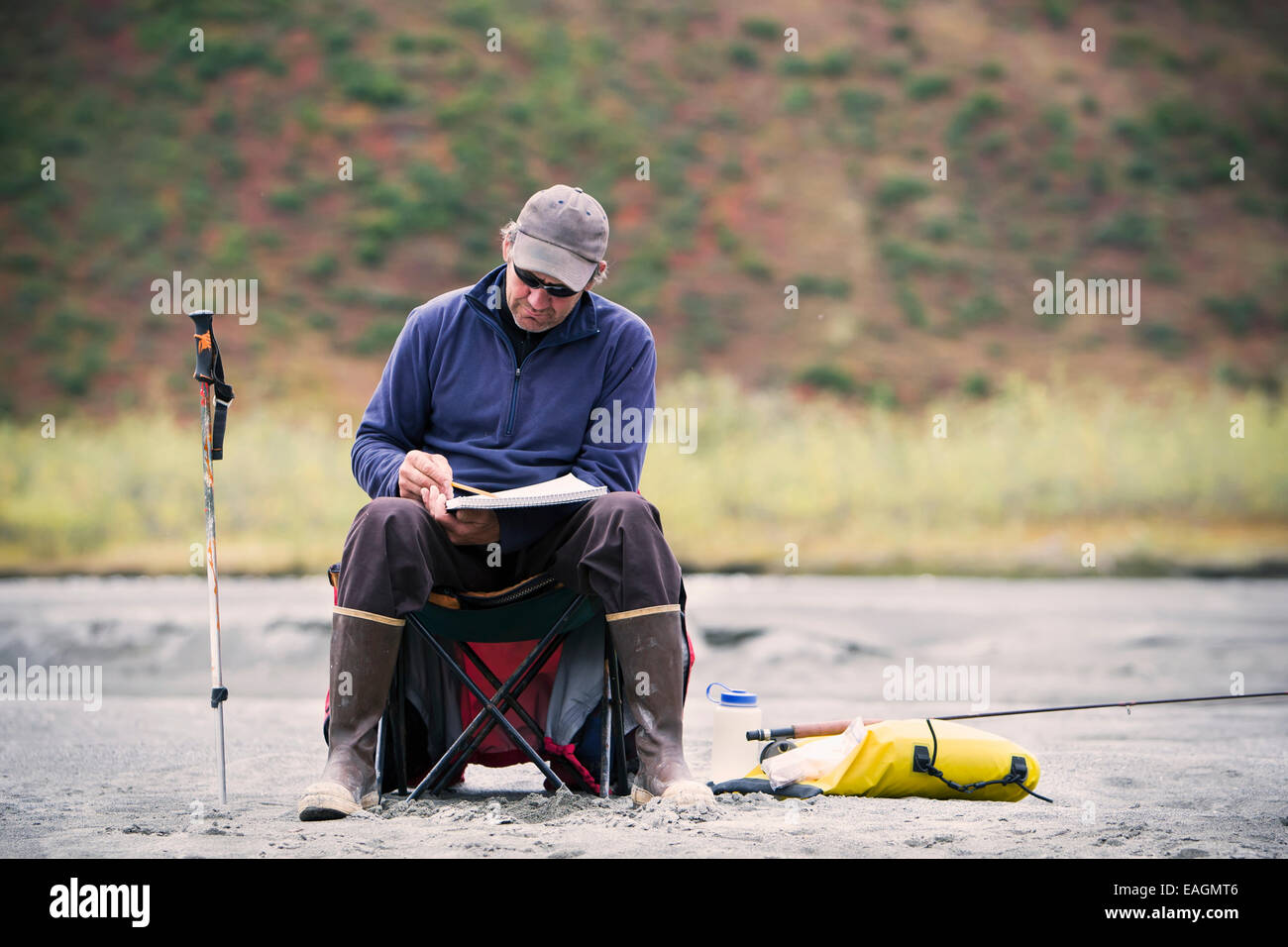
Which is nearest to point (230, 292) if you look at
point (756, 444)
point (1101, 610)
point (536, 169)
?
point (536, 169)

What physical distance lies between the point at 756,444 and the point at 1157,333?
6695 mm

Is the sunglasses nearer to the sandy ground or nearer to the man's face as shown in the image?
the man's face

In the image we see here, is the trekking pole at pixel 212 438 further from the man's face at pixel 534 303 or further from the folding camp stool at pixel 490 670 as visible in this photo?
the man's face at pixel 534 303

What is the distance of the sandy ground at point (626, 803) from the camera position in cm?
279

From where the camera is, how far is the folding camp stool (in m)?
3.28

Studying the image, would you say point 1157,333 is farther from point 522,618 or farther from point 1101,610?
point 522,618

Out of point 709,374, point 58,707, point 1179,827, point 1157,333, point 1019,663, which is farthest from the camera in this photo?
point 1157,333

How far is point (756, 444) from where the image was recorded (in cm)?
1559

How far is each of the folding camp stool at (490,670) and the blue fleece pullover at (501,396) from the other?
288 millimetres

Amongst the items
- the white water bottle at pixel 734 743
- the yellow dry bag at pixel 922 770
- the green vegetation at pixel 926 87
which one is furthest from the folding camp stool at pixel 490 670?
the green vegetation at pixel 926 87

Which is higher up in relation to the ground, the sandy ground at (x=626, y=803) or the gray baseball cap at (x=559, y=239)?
the gray baseball cap at (x=559, y=239)

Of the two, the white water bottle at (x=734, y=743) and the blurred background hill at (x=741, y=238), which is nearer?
the white water bottle at (x=734, y=743)

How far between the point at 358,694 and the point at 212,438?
0.79 metres

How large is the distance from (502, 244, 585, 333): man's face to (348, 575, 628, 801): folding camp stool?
26.0 inches
